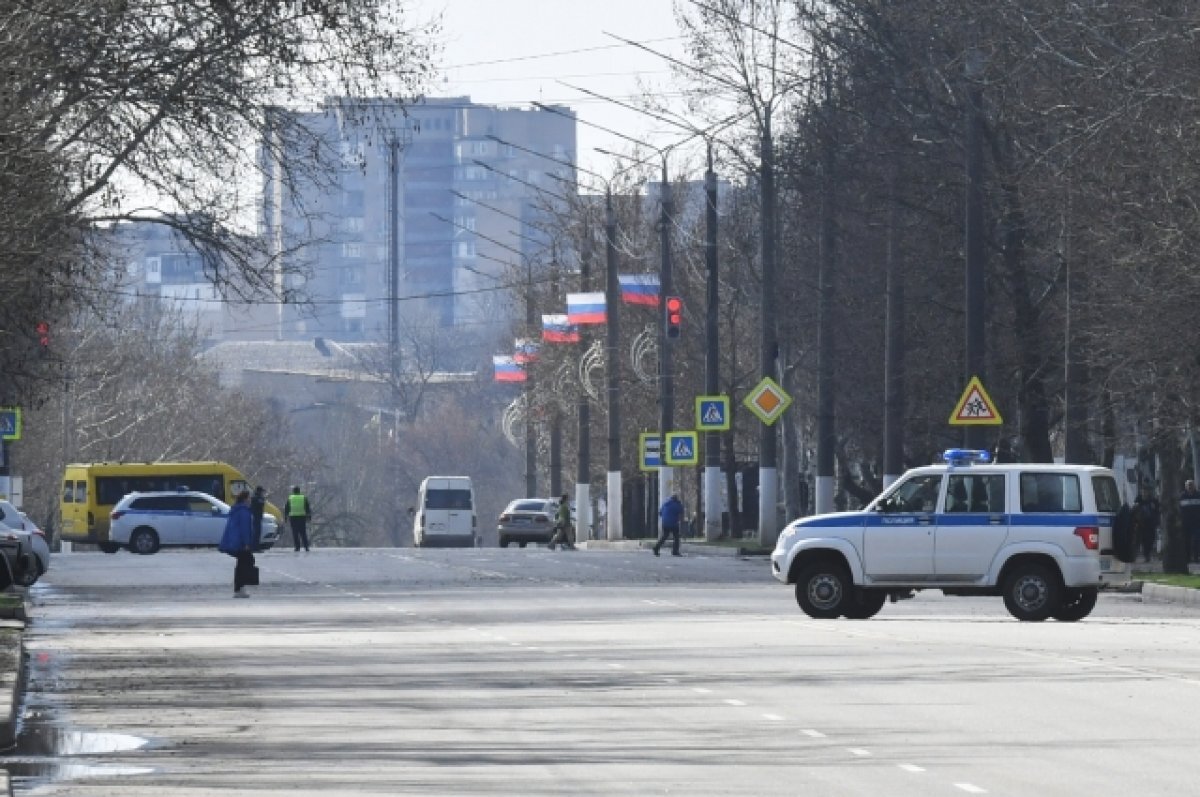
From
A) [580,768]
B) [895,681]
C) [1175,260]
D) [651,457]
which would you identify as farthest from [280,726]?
[651,457]

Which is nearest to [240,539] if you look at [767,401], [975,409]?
[975,409]

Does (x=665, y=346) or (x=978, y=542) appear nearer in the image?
(x=978, y=542)

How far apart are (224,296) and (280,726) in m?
14.5

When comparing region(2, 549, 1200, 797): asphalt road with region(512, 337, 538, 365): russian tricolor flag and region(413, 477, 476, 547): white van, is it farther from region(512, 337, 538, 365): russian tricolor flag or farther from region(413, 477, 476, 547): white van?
Result: region(413, 477, 476, 547): white van

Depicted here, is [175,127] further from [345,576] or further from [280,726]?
[345,576]

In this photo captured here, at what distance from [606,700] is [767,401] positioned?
36984 mm

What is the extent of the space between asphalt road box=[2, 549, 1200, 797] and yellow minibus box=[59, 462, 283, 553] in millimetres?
41659

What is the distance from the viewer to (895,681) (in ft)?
72.0

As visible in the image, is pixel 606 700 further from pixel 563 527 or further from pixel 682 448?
pixel 563 527

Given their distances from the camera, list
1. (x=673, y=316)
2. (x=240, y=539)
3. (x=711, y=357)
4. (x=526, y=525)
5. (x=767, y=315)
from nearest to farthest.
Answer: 1. (x=240, y=539)
2. (x=767, y=315)
3. (x=673, y=316)
4. (x=711, y=357)
5. (x=526, y=525)

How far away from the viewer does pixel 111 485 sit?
80062mm

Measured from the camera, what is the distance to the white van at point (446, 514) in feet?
314

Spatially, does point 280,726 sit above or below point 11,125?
below

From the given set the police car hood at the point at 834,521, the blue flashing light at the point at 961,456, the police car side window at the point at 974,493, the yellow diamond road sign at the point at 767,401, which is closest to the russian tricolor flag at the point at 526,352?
the yellow diamond road sign at the point at 767,401
